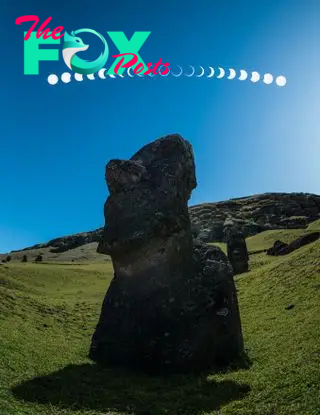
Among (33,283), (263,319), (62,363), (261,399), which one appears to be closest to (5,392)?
(62,363)

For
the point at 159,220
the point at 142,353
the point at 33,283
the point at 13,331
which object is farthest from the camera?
the point at 33,283

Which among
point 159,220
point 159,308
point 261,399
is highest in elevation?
point 159,220

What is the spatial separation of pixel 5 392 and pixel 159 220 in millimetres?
8352

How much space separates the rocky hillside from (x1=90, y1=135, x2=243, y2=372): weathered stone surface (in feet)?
365

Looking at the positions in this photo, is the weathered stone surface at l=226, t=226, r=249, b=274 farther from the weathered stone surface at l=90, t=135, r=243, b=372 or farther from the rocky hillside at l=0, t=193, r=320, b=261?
the rocky hillside at l=0, t=193, r=320, b=261

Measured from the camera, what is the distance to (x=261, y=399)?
40.3ft

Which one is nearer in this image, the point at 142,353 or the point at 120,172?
the point at 142,353

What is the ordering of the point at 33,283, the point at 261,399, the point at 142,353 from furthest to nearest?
the point at 33,283 < the point at 142,353 < the point at 261,399

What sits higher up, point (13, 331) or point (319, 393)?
point (13, 331)

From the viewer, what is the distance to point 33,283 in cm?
4581

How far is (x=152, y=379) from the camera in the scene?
16094 mm

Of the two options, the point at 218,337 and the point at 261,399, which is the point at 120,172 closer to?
the point at 218,337

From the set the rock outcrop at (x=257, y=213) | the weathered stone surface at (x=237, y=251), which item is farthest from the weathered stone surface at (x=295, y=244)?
the rock outcrop at (x=257, y=213)

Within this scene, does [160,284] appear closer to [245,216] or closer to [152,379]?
[152,379]
